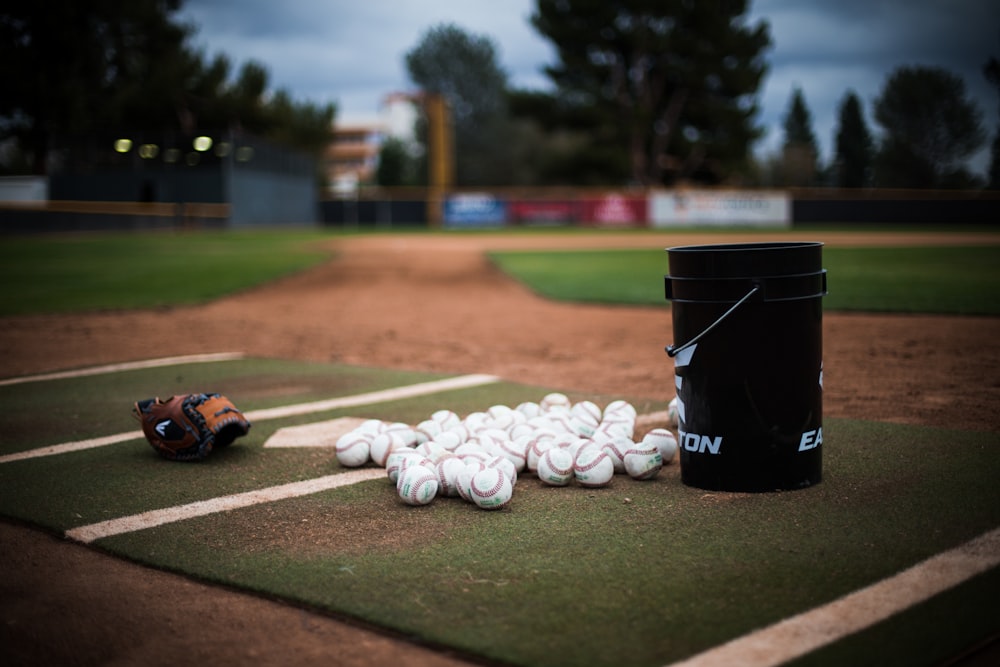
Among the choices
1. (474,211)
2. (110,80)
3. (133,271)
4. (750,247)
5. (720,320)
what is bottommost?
(133,271)

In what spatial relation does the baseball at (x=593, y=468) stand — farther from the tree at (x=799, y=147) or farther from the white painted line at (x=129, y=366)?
the tree at (x=799, y=147)

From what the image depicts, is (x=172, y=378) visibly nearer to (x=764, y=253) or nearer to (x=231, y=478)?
(x=231, y=478)

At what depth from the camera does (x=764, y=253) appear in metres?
3.75

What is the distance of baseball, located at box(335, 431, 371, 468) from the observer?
4617 mm

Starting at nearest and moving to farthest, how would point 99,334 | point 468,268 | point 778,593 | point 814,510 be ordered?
1. point 778,593
2. point 814,510
3. point 99,334
4. point 468,268

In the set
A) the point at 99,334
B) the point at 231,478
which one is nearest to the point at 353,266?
the point at 99,334

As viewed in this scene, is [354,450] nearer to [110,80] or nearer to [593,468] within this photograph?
[593,468]

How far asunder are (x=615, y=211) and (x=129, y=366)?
4063 cm

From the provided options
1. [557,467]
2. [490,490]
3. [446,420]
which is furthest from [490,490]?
[446,420]

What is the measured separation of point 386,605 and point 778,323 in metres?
2.11

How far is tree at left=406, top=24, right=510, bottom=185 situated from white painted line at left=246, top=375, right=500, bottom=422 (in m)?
80.1

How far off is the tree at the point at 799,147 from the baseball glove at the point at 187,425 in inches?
2280

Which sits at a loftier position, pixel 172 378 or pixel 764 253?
pixel 764 253

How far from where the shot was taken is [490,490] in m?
3.84
